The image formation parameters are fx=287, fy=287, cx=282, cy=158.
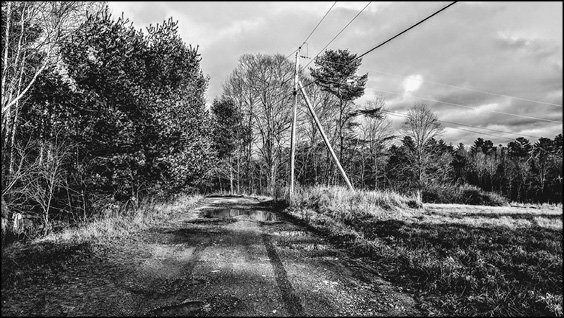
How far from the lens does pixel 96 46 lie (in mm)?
9117

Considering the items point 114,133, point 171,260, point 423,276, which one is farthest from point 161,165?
point 423,276

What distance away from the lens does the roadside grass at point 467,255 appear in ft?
12.0

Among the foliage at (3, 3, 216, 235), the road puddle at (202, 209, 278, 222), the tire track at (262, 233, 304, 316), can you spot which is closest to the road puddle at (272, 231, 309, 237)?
the tire track at (262, 233, 304, 316)

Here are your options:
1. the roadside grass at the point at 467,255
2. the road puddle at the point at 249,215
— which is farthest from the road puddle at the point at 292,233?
the road puddle at the point at 249,215

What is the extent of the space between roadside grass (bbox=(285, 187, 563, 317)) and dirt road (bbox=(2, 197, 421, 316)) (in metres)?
0.53

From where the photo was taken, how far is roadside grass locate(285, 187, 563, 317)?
3.64m

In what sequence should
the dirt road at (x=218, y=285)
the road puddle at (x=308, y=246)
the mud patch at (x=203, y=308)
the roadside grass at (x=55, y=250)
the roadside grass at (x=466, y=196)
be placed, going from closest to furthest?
the mud patch at (x=203, y=308), the dirt road at (x=218, y=285), the roadside grass at (x=55, y=250), the road puddle at (x=308, y=246), the roadside grass at (x=466, y=196)

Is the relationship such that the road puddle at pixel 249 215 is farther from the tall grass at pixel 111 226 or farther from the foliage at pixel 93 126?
the foliage at pixel 93 126

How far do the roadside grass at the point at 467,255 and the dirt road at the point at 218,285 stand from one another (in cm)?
53

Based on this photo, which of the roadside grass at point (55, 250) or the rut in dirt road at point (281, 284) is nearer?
the rut in dirt road at point (281, 284)

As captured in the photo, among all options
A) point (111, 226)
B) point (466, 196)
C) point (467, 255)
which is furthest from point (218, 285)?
point (466, 196)

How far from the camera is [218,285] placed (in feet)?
13.7

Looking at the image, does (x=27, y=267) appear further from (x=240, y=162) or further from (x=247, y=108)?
(x=240, y=162)

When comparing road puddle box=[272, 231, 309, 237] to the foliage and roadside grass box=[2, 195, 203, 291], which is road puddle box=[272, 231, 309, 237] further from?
the foliage
